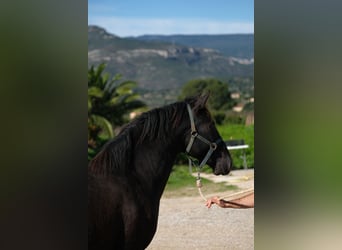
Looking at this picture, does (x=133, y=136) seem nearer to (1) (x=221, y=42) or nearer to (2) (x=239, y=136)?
(2) (x=239, y=136)

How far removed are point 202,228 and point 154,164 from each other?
2265 millimetres

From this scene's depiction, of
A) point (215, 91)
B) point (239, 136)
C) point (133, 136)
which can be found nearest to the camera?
point (133, 136)

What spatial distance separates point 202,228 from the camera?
169 inches

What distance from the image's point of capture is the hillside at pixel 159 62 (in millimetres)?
7199

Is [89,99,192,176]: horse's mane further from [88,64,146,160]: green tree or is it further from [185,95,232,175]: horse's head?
[88,64,146,160]: green tree

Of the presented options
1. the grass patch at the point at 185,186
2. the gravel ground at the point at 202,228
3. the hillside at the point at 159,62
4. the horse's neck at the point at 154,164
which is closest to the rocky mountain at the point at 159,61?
the hillside at the point at 159,62

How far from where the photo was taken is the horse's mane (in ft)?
6.64

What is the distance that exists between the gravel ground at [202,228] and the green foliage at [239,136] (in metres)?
1.41

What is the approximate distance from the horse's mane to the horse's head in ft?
0.12

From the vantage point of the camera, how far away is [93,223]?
6.36 ft

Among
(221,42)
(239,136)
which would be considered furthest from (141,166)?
(221,42)
